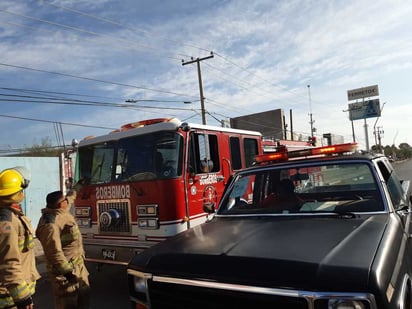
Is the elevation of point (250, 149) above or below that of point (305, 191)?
above

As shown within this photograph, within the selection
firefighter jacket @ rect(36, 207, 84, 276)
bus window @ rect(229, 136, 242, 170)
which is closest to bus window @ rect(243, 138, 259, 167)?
bus window @ rect(229, 136, 242, 170)

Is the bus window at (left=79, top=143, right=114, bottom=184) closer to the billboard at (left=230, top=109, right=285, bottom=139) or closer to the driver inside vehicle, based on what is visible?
the driver inside vehicle

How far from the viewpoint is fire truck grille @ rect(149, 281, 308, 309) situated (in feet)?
6.96

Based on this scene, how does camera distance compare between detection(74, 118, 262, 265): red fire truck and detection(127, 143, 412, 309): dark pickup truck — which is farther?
detection(74, 118, 262, 265): red fire truck

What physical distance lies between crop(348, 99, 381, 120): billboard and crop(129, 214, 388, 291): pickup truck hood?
190 feet

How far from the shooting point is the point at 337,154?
4152 mm

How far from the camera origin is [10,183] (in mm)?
3178

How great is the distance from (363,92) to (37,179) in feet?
186

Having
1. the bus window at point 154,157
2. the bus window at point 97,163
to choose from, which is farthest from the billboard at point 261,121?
the bus window at point 154,157

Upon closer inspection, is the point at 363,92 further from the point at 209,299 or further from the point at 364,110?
the point at 209,299

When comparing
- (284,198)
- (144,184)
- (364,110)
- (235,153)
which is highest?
(364,110)

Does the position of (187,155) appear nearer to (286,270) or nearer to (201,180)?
(201,180)

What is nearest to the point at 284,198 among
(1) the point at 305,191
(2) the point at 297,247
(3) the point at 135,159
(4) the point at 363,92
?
(1) the point at 305,191

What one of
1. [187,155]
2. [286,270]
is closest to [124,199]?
[187,155]
